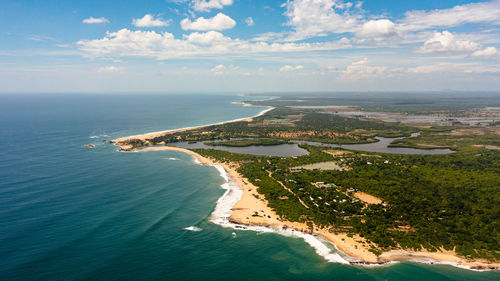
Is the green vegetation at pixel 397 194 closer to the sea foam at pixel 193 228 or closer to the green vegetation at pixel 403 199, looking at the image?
the green vegetation at pixel 403 199

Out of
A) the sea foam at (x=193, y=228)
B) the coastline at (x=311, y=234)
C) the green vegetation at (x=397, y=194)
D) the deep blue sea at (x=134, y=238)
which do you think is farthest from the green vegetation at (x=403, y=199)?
the sea foam at (x=193, y=228)

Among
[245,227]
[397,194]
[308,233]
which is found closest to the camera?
[308,233]

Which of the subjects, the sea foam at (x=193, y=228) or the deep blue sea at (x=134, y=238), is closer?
the deep blue sea at (x=134, y=238)

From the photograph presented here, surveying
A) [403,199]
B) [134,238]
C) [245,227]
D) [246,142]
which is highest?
[246,142]

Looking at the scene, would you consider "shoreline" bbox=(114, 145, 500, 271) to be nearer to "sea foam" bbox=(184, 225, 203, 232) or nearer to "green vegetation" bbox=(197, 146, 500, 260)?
"green vegetation" bbox=(197, 146, 500, 260)

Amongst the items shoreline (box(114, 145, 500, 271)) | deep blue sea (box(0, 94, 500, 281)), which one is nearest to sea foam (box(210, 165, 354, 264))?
shoreline (box(114, 145, 500, 271))

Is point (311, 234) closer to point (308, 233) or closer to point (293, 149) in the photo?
Result: point (308, 233)

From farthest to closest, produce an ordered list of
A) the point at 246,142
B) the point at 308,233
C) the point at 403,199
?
the point at 246,142 → the point at 403,199 → the point at 308,233

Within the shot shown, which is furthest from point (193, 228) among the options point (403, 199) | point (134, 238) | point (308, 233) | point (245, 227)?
point (403, 199)

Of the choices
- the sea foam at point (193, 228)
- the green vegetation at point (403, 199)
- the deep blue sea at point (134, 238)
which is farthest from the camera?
the sea foam at point (193, 228)

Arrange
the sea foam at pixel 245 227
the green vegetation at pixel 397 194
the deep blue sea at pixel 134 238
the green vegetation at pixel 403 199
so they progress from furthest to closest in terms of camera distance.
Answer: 1. the green vegetation at pixel 397 194
2. the green vegetation at pixel 403 199
3. the sea foam at pixel 245 227
4. the deep blue sea at pixel 134 238
